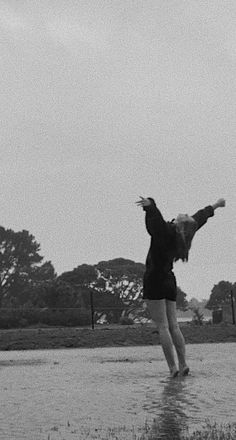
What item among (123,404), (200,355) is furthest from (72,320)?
(123,404)

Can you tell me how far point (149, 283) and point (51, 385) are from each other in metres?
1.54

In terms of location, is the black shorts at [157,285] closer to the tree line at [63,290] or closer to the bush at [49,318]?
the tree line at [63,290]

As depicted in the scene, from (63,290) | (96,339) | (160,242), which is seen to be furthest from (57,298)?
(160,242)

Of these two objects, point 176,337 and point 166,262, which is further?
point 176,337

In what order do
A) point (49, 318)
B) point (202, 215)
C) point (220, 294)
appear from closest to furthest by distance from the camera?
point (202, 215) → point (49, 318) → point (220, 294)

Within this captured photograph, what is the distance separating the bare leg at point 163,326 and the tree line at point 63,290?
19.9 meters

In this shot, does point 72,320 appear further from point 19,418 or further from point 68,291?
point 19,418

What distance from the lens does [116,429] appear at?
203 inches

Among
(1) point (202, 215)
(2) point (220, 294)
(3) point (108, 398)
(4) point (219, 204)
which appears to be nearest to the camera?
(3) point (108, 398)

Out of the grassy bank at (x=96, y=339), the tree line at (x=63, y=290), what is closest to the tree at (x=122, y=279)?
the tree line at (x=63, y=290)

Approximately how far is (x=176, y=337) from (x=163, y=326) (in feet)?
0.91

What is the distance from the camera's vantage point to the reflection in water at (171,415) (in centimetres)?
491

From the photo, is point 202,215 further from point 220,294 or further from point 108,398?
point 220,294

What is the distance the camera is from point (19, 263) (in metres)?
94.0
